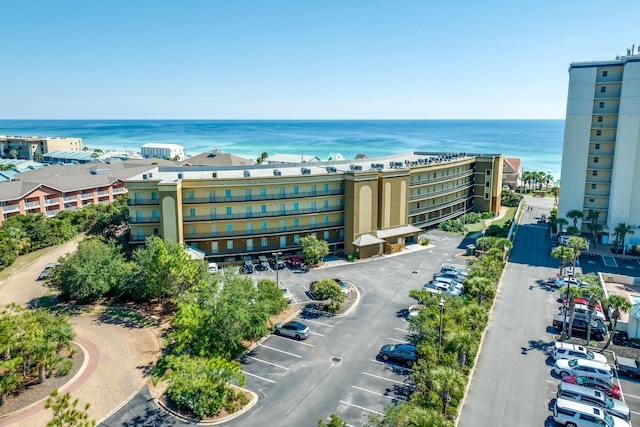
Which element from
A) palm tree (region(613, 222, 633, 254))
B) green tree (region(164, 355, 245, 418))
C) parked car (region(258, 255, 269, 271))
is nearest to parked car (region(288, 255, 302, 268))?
parked car (region(258, 255, 269, 271))

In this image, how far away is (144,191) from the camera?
55.2m

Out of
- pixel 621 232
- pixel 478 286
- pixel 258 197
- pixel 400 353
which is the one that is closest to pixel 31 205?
pixel 258 197

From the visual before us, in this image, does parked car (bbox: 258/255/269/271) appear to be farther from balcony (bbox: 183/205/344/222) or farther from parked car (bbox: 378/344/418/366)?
parked car (bbox: 378/344/418/366)

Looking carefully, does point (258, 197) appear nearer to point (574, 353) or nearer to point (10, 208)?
point (574, 353)

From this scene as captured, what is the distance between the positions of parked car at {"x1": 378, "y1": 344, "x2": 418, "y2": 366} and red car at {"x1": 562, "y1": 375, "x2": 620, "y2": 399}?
36.9ft

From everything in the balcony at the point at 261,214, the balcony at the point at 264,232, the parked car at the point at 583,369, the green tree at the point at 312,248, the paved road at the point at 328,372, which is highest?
the balcony at the point at 261,214

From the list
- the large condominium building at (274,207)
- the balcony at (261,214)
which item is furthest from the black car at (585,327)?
the balcony at (261,214)

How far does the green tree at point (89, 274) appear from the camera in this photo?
45.3m

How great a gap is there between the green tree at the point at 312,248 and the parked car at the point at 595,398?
32.4 metres

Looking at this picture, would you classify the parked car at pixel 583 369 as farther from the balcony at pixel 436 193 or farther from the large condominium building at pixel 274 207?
the balcony at pixel 436 193

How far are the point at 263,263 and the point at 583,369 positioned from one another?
37.1m

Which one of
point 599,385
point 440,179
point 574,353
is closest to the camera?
point 599,385

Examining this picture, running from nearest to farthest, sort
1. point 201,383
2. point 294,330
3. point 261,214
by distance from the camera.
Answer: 1. point 201,383
2. point 294,330
3. point 261,214

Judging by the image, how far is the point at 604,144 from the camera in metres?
69.9
